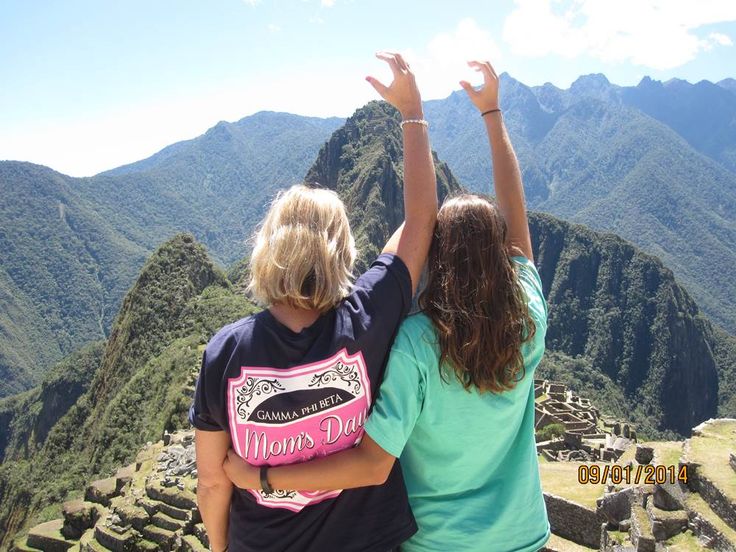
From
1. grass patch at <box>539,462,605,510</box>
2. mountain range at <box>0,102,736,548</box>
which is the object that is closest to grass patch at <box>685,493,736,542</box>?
grass patch at <box>539,462,605,510</box>

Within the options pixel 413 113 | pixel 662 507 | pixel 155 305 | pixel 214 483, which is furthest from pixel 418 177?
pixel 155 305

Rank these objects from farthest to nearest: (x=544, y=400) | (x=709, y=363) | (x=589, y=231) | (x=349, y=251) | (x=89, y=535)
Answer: (x=589, y=231) → (x=709, y=363) → (x=544, y=400) → (x=89, y=535) → (x=349, y=251)

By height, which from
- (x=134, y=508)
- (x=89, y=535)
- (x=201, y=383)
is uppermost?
(x=201, y=383)

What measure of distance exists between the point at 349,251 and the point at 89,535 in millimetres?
19923


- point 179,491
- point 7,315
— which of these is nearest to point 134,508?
point 179,491

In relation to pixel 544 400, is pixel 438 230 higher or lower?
higher

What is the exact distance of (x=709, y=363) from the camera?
12888 cm

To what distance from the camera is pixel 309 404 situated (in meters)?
2.58

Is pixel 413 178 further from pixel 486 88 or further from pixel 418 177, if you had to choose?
pixel 486 88

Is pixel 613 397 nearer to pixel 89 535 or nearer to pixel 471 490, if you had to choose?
pixel 89 535

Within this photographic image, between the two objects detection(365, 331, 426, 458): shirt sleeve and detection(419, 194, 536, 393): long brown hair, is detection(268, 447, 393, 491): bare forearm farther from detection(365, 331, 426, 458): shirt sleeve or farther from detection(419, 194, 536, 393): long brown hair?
detection(419, 194, 536, 393): long brown hair

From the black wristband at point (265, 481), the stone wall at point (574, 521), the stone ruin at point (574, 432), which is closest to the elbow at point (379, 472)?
the black wristband at point (265, 481)

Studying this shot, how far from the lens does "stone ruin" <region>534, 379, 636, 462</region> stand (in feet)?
75.2

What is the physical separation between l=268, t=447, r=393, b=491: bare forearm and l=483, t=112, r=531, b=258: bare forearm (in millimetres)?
1426
